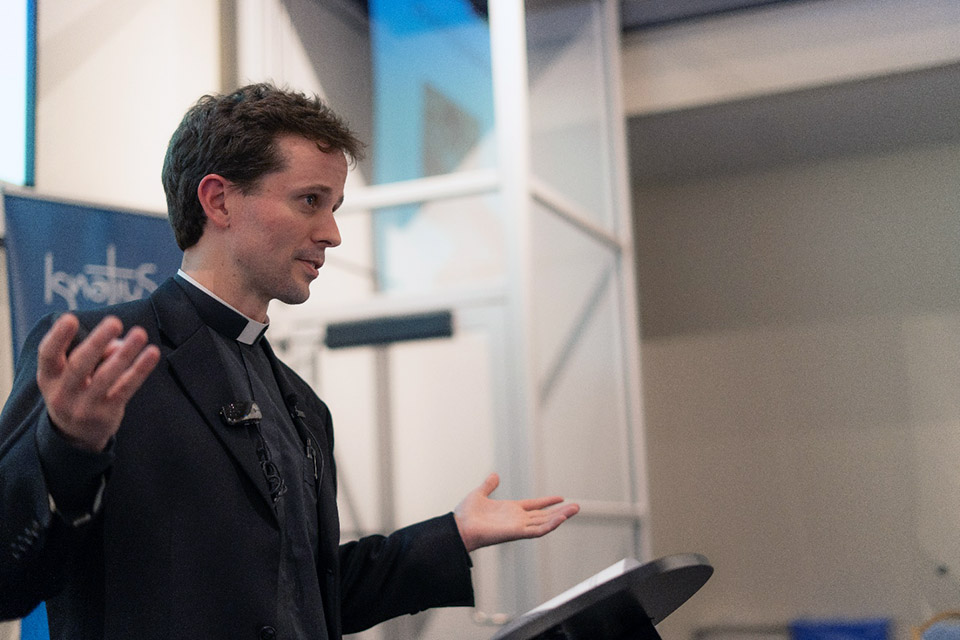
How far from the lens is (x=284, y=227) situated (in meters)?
1.67

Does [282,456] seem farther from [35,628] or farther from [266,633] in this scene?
[35,628]

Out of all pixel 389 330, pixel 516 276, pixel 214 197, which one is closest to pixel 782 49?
pixel 516 276

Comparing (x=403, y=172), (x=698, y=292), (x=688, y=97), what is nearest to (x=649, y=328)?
(x=698, y=292)

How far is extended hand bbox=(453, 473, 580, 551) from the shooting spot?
5.66 ft

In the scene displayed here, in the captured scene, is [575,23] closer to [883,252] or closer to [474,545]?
[883,252]

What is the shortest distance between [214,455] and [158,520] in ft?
0.41

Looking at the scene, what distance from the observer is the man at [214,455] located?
1.19m

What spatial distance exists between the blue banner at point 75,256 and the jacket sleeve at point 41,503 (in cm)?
142

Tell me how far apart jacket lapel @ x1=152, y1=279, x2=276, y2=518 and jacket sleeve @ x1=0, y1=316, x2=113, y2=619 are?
0.26m

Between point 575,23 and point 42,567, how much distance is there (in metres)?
3.79

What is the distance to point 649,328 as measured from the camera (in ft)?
20.3

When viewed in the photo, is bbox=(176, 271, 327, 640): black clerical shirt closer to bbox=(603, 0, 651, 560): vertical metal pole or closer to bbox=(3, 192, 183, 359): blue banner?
bbox=(3, 192, 183, 359): blue banner

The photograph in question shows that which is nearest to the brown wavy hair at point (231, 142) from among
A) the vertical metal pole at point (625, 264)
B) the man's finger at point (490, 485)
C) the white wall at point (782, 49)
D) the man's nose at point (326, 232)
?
the man's nose at point (326, 232)

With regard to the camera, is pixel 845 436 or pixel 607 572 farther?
pixel 845 436
